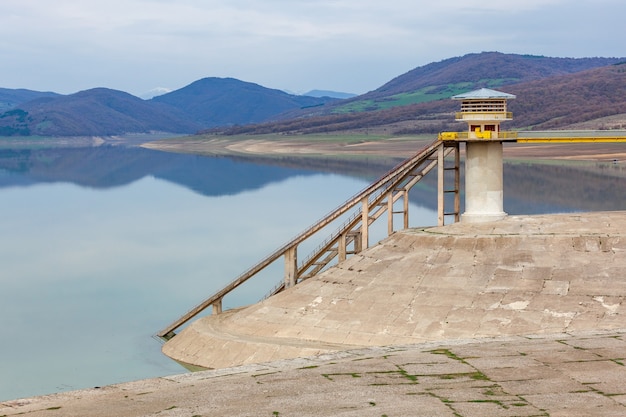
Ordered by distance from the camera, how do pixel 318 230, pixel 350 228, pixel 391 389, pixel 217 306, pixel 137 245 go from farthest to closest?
pixel 137 245, pixel 350 228, pixel 318 230, pixel 217 306, pixel 391 389

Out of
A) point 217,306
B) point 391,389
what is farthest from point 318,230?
point 391,389

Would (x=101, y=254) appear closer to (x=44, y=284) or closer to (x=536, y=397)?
(x=44, y=284)

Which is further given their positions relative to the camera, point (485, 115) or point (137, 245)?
point (137, 245)

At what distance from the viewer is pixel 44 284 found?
63.4m

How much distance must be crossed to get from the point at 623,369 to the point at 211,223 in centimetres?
6781

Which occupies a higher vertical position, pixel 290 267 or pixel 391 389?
pixel 391 389

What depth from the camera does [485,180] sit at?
5172 cm

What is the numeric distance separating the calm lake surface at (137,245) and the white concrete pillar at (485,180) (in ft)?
40.6

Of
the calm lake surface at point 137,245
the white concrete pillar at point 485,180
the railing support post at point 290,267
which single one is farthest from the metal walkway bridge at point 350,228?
the calm lake surface at point 137,245

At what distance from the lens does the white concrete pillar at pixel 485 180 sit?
169 ft

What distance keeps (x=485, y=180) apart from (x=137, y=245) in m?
35.2

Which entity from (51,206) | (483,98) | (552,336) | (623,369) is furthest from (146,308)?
(51,206)

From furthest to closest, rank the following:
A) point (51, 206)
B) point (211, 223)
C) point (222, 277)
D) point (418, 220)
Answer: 1. point (51, 206)
2. point (211, 223)
3. point (418, 220)
4. point (222, 277)

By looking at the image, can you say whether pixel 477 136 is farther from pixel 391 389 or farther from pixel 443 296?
pixel 391 389
